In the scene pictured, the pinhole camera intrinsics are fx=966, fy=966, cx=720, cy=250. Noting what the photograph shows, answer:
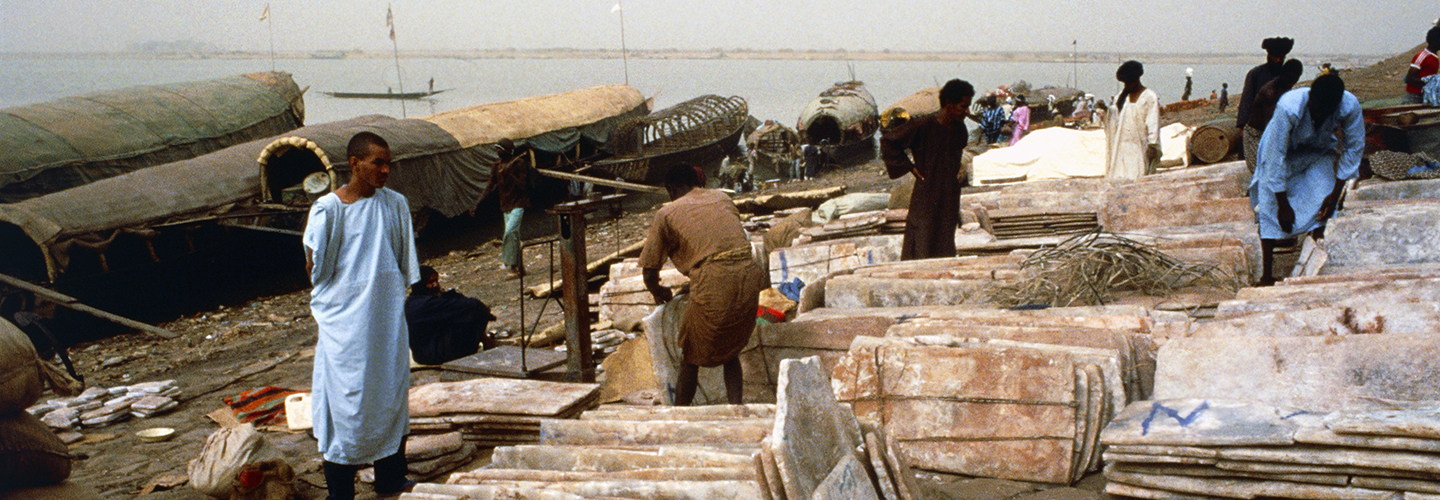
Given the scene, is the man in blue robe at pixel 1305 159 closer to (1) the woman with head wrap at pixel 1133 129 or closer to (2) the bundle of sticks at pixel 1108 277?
(2) the bundle of sticks at pixel 1108 277

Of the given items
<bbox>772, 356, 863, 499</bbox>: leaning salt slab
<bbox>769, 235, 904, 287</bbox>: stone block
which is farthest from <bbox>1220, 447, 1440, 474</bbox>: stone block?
<bbox>769, 235, 904, 287</bbox>: stone block

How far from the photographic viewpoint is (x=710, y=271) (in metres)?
3.77

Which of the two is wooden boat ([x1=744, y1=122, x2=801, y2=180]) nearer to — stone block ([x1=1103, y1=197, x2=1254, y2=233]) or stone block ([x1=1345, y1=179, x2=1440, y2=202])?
stone block ([x1=1103, y1=197, x2=1254, y2=233])

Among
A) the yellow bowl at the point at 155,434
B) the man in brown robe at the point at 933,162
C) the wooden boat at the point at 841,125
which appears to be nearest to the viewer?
the man in brown robe at the point at 933,162

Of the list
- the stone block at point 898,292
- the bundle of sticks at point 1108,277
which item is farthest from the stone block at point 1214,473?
the stone block at point 898,292

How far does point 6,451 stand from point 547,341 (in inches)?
140

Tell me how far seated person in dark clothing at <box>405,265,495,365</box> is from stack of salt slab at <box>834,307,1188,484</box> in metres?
2.82

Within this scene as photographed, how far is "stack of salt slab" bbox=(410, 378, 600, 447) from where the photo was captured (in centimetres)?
396

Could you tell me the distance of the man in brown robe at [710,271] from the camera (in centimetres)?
377

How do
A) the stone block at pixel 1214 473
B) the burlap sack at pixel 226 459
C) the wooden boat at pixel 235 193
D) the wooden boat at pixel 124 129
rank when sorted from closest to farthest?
the stone block at pixel 1214 473 → the burlap sack at pixel 226 459 → the wooden boat at pixel 235 193 → the wooden boat at pixel 124 129

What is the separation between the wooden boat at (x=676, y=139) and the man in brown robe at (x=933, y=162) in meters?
13.6

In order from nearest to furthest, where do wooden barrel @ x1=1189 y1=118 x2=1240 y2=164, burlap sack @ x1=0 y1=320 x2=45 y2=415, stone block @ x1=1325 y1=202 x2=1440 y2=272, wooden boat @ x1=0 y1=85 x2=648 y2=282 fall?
burlap sack @ x1=0 y1=320 x2=45 y2=415 → stone block @ x1=1325 y1=202 x2=1440 y2=272 → wooden barrel @ x1=1189 y1=118 x2=1240 y2=164 → wooden boat @ x1=0 y1=85 x2=648 y2=282

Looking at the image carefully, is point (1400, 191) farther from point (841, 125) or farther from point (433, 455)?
point (841, 125)

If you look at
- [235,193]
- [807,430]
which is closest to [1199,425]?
[807,430]
